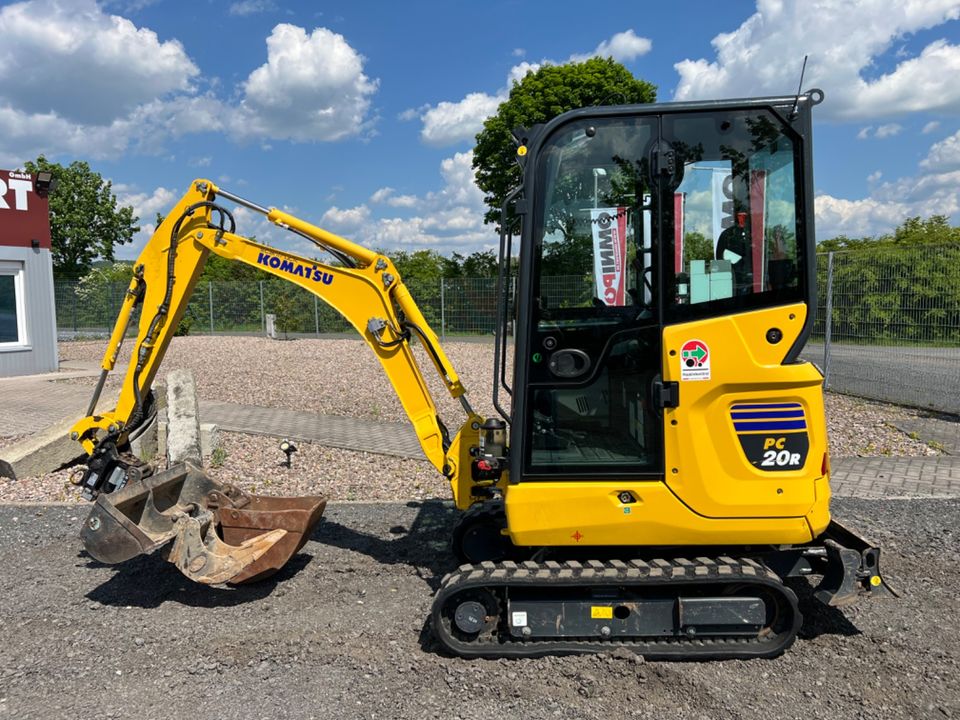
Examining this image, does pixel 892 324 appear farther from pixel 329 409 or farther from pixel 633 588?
pixel 633 588

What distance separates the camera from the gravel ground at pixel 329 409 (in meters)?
7.32

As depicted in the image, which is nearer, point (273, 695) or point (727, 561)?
point (273, 695)

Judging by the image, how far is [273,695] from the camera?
3562 mm

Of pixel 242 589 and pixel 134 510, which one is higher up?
pixel 134 510

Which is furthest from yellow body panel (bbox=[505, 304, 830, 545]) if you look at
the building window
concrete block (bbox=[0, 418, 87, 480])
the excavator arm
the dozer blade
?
the building window

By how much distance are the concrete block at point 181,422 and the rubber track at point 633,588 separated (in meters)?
4.43

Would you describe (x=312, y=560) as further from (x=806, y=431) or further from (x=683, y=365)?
(x=806, y=431)

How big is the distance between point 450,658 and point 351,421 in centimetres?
684

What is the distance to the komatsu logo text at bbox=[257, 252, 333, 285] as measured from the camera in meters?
4.66

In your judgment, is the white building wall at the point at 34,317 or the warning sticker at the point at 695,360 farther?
the white building wall at the point at 34,317

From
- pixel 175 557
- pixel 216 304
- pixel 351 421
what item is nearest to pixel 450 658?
pixel 175 557

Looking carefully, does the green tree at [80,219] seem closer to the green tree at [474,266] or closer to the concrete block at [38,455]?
the green tree at [474,266]

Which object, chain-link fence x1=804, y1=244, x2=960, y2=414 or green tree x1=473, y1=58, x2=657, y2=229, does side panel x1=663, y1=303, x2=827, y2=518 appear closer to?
chain-link fence x1=804, y1=244, x2=960, y2=414

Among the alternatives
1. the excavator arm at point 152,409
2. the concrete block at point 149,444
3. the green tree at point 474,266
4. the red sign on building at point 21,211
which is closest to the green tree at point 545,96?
the green tree at point 474,266
